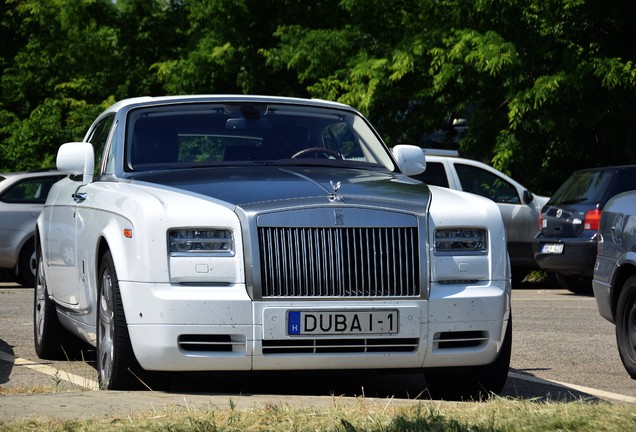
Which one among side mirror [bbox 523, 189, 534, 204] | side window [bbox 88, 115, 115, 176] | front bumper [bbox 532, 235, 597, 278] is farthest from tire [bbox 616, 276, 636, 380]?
side mirror [bbox 523, 189, 534, 204]

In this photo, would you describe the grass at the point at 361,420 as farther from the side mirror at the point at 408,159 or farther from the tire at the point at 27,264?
the tire at the point at 27,264

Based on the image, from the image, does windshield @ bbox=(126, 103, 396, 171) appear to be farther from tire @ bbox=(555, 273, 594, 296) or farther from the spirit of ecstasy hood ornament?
tire @ bbox=(555, 273, 594, 296)

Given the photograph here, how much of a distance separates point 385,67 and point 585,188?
6.77m

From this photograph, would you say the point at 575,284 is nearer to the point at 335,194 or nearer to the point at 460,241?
the point at 460,241

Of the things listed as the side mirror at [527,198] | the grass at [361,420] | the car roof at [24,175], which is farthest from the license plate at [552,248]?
the grass at [361,420]

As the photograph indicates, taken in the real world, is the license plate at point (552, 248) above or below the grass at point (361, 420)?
below

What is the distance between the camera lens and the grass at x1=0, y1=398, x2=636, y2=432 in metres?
5.63

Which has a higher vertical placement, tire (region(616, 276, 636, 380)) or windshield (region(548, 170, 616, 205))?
tire (region(616, 276, 636, 380))

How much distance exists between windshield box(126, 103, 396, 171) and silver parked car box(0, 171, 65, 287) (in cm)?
1053

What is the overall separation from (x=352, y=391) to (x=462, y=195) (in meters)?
1.36

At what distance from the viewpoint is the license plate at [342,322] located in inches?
274

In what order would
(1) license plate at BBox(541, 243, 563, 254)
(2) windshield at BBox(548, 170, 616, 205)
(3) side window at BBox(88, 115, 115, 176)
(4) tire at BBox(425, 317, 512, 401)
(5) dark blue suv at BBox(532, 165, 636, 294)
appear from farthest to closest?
(1) license plate at BBox(541, 243, 563, 254) < (2) windshield at BBox(548, 170, 616, 205) < (5) dark blue suv at BBox(532, 165, 636, 294) < (3) side window at BBox(88, 115, 115, 176) < (4) tire at BBox(425, 317, 512, 401)

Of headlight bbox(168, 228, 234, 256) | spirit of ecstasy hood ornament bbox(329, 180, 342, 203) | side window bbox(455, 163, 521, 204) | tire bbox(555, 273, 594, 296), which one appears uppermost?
spirit of ecstasy hood ornament bbox(329, 180, 342, 203)

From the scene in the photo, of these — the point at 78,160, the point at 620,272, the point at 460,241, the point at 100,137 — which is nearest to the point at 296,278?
the point at 460,241
